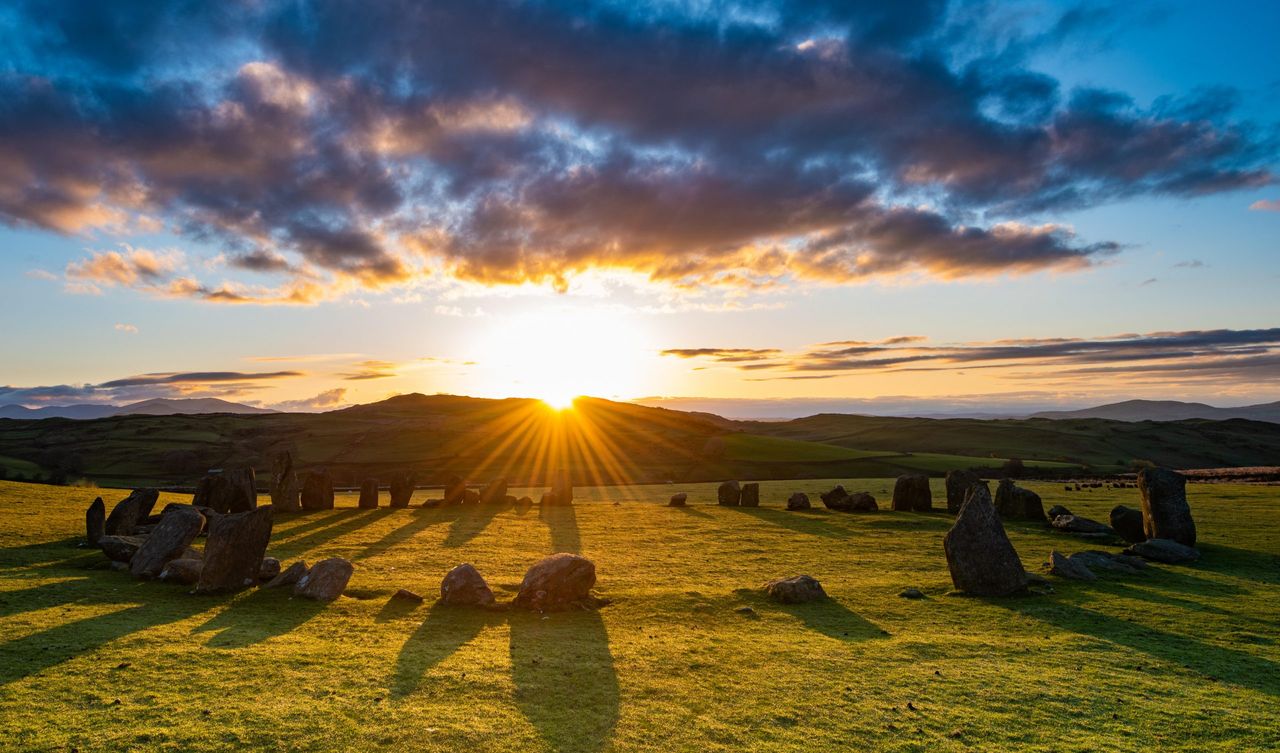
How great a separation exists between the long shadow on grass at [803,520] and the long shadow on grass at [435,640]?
652 inches

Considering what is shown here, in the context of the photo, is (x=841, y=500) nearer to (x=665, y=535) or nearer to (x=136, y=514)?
(x=665, y=535)

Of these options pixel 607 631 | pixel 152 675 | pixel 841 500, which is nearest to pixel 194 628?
pixel 152 675

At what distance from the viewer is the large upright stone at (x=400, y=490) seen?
128 ft

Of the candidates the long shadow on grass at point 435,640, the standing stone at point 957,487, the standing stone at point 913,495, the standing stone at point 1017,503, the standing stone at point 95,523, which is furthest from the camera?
the standing stone at point 957,487

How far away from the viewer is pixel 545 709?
10.0 meters

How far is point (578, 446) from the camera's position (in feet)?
352

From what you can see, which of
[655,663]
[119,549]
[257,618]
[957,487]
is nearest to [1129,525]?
[957,487]

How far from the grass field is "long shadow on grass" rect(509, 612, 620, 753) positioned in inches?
2.3

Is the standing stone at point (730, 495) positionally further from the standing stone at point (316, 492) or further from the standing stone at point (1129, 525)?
the standing stone at point (316, 492)

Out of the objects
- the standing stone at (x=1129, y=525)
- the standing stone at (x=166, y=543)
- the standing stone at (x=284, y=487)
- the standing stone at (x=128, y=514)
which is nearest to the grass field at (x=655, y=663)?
the standing stone at (x=166, y=543)

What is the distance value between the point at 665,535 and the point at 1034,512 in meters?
17.1

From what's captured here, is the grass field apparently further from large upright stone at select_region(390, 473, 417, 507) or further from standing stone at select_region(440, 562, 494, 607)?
large upright stone at select_region(390, 473, 417, 507)

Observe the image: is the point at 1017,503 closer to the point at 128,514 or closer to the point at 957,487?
the point at 957,487

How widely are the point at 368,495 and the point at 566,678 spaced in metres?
31.0
